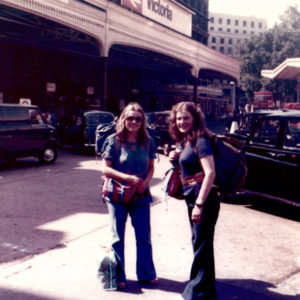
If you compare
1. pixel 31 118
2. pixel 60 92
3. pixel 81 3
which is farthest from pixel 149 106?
pixel 31 118

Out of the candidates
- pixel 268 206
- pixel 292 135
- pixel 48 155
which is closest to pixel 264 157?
pixel 292 135

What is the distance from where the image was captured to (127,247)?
18.2 feet

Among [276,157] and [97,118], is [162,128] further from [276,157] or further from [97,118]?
[276,157]

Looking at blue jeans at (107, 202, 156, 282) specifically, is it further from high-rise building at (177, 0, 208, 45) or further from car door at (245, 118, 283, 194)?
high-rise building at (177, 0, 208, 45)

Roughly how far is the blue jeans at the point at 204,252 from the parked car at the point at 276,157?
3.79 metres

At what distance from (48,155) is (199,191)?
412 inches

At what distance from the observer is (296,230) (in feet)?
22.3

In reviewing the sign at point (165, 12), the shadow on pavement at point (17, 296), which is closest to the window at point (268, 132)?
the shadow on pavement at point (17, 296)

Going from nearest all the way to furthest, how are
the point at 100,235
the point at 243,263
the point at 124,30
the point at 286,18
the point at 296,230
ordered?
the point at 243,263, the point at 100,235, the point at 296,230, the point at 124,30, the point at 286,18

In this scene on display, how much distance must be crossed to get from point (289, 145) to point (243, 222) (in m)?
1.56

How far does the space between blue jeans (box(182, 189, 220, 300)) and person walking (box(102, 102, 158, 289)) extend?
1.81 feet

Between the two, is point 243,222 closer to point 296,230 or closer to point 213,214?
point 296,230

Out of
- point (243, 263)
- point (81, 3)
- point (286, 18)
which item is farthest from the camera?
point (286, 18)

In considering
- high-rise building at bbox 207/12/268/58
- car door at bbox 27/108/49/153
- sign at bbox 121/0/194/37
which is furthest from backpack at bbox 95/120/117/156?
high-rise building at bbox 207/12/268/58
